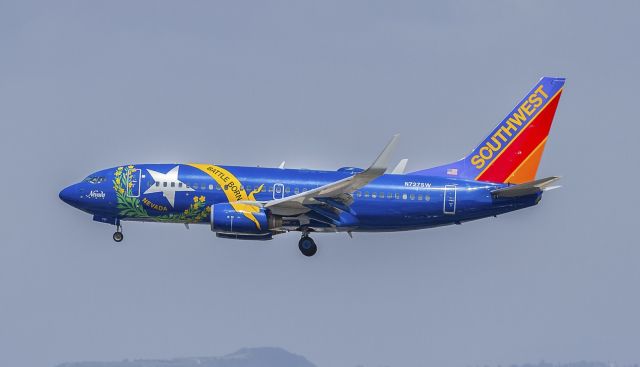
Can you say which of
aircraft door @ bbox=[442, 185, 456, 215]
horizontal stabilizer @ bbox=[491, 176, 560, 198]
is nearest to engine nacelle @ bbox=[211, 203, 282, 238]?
aircraft door @ bbox=[442, 185, 456, 215]

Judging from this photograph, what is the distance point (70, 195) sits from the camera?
278 ft

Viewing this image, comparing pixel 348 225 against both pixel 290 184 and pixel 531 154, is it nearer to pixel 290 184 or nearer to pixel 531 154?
pixel 290 184

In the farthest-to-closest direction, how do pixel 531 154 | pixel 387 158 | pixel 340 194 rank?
pixel 531 154
pixel 340 194
pixel 387 158

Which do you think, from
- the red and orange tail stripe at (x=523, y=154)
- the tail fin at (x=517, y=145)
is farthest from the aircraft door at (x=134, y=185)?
the red and orange tail stripe at (x=523, y=154)

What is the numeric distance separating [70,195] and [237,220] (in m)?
12.5

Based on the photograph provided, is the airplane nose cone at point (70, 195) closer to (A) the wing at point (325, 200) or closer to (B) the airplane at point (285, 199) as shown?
(B) the airplane at point (285, 199)

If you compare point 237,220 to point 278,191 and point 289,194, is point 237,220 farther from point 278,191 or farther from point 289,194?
point 289,194

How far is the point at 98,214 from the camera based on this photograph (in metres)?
84.5

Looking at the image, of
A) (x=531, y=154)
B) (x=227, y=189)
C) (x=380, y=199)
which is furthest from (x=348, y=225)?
(x=531, y=154)

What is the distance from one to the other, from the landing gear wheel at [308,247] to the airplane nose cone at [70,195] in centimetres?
1483

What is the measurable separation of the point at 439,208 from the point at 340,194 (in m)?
6.88

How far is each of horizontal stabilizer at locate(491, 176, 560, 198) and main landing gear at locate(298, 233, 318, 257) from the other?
1182 centimetres

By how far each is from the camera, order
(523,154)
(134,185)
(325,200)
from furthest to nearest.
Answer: (523,154), (134,185), (325,200)

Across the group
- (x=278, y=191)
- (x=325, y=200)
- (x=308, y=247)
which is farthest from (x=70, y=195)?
(x=325, y=200)
